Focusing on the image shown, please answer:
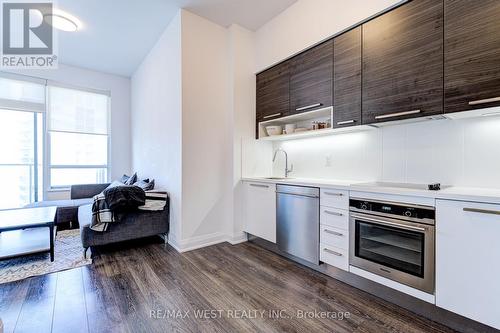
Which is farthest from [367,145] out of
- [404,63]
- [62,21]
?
[62,21]

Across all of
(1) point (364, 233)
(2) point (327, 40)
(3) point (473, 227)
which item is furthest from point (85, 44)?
(3) point (473, 227)

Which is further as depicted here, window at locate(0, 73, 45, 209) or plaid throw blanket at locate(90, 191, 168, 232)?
window at locate(0, 73, 45, 209)

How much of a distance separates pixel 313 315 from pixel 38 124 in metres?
5.76

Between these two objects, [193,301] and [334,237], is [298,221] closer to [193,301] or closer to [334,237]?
[334,237]

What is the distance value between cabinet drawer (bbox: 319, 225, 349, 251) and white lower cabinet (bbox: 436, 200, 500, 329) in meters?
0.66

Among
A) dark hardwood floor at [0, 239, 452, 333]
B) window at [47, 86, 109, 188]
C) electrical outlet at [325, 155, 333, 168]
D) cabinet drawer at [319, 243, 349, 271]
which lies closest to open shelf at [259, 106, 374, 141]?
electrical outlet at [325, 155, 333, 168]

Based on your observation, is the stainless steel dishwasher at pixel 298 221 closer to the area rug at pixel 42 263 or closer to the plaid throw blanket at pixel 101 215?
the plaid throw blanket at pixel 101 215

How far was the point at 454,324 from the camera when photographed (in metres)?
1.53

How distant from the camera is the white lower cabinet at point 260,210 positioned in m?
2.81

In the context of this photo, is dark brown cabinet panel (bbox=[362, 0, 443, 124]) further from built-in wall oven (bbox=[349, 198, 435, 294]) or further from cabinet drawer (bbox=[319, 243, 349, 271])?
cabinet drawer (bbox=[319, 243, 349, 271])

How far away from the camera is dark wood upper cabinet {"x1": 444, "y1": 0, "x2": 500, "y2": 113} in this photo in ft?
4.94

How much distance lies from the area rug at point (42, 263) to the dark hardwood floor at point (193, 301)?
136mm

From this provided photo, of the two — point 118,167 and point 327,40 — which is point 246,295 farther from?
point 118,167

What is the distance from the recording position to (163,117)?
3.54m
